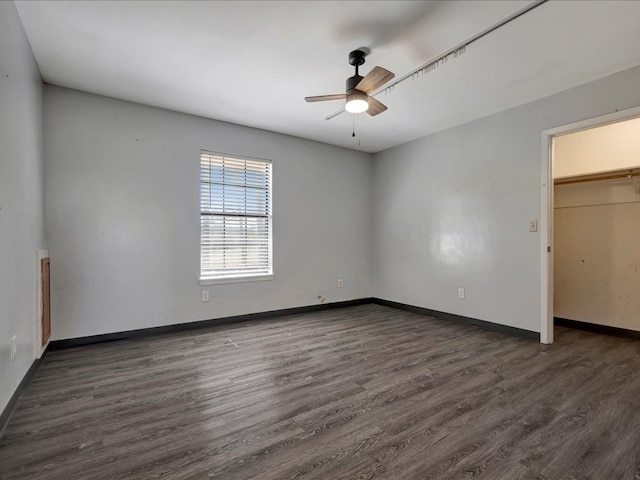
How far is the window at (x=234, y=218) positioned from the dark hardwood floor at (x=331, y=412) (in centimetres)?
110

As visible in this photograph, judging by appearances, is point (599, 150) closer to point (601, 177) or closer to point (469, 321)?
point (601, 177)

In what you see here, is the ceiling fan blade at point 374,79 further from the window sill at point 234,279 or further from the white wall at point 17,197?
the window sill at point 234,279

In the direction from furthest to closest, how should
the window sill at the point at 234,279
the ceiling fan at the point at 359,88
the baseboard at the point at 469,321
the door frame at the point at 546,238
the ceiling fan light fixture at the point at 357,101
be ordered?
the window sill at the point at 234,279 < the baseboard at the point at 469,321 < the door frame at the point at 546,238 < the ceiling fan light fixture at the point at 357,101 < the ceiling fan at the point at 359,88

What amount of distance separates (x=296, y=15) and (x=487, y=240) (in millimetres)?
3155

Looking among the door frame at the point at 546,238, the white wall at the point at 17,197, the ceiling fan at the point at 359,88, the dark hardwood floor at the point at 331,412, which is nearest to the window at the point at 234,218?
the dark hardwood floor at the point at 331,412

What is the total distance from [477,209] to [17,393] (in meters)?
4.58

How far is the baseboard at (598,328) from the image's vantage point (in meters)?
3.40

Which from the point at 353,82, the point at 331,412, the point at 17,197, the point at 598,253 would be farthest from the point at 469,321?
the point at 17,197

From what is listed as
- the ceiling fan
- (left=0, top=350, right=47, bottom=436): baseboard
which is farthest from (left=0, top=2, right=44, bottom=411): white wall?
the ceiling fan

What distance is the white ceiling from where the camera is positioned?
79.9 inches

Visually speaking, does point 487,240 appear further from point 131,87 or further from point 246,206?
Result: point 131,87

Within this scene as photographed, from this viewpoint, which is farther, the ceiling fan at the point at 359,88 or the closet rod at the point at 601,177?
the closet rod at the point at 601,177

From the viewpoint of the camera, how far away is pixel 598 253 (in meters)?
3.71

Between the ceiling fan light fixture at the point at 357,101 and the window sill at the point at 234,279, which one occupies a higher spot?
the ceiling fan light fixture at the point at 357,101
